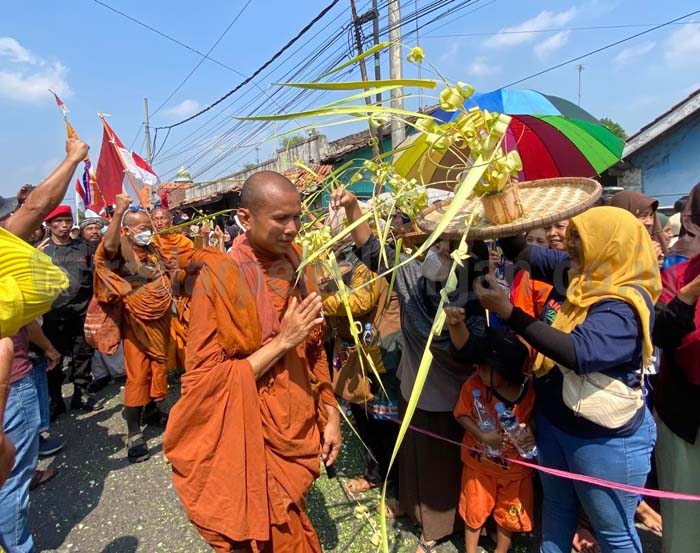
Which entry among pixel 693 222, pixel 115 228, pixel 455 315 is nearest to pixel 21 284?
pixel 455 315

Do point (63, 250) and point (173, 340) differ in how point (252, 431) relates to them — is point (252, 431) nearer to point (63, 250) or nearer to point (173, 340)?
point (173, 340)

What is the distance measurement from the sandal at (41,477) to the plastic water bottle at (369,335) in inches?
122

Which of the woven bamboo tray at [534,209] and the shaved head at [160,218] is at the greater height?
the shaved head at [160,218]

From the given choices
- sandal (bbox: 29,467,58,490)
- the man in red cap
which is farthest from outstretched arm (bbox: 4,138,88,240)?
the man in red cap

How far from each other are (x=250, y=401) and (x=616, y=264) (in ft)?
5.37

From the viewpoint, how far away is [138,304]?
424cm

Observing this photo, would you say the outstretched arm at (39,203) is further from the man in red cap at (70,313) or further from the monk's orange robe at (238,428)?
the man in red cap at (70,313)

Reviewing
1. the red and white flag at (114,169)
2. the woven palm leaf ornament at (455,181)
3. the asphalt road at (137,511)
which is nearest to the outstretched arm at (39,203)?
the woven palm leaf ornament at (455,181)

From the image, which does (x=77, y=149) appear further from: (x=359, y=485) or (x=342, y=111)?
(x=359, y=485)

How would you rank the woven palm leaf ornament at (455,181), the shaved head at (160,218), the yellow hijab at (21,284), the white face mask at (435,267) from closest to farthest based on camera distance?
the yellow hijab at (21,284)
the woven palm leaf ornament at (455,181)
the white face mask at (435,267)
the shaved head at (160,218)

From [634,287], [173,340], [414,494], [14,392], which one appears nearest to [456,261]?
[634,287]

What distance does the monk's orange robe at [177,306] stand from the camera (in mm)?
4590

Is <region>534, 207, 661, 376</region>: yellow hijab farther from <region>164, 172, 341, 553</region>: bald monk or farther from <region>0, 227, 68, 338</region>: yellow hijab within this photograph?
<region>0, 227, 68, 338</region>: yellow hijab

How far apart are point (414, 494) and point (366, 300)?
4.18 feet
